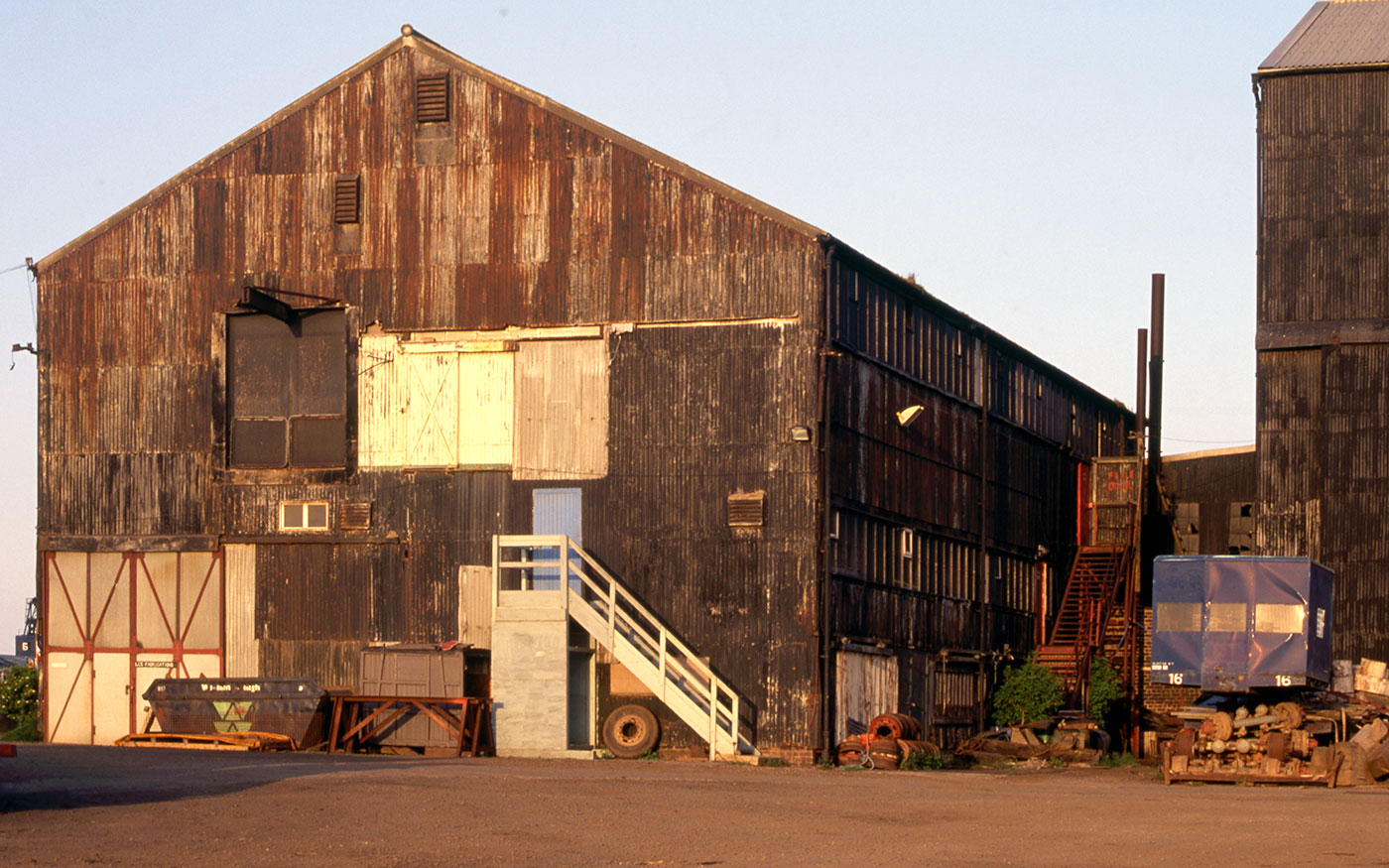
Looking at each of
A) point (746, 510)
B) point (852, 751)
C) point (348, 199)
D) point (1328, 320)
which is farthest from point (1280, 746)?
point (348, 199)

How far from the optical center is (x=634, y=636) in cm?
3331

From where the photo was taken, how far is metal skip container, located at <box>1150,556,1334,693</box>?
3231cm

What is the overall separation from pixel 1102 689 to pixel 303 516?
20.8 m

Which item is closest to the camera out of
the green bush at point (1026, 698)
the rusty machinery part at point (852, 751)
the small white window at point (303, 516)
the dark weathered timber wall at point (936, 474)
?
the rusty machinery part at point (852, 751)

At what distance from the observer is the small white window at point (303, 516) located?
118 feet

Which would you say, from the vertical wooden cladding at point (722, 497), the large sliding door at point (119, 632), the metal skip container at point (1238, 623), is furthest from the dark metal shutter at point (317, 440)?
the metal skip container at point (1238, 623)

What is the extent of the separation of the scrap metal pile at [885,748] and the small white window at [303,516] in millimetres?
11511

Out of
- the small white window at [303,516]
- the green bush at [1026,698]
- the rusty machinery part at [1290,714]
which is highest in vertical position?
the small white window at [303,516]

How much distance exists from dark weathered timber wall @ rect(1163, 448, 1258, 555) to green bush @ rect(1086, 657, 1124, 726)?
10.3 m

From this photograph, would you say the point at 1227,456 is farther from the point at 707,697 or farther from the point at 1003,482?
the point at 707,697

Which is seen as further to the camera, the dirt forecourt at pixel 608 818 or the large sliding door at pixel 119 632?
the large sliding door at pixel 119 632

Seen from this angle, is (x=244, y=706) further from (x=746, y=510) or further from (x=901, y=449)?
(x=901, y=449)

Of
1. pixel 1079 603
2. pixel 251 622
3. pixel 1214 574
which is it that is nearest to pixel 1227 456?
pixel 1079 603

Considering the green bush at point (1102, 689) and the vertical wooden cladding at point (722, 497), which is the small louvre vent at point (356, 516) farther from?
the green bush at point (1102, 689)
